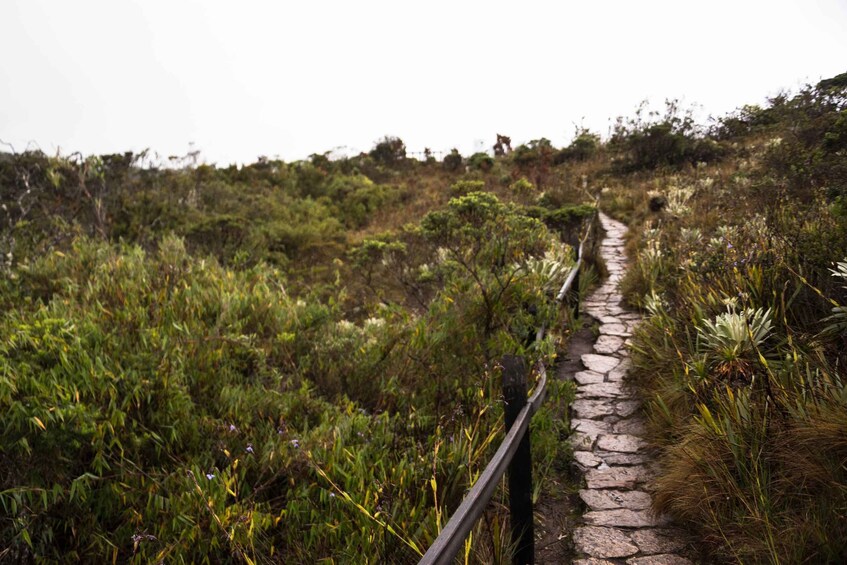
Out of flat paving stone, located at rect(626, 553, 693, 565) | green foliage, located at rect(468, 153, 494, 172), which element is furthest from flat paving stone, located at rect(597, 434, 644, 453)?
green foliage, located at rect(468, 153, 494, 172)

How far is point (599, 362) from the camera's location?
5.76 metres

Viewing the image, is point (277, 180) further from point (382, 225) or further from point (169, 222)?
point (169, 222)

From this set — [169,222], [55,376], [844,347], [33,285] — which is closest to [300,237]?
[169,222]

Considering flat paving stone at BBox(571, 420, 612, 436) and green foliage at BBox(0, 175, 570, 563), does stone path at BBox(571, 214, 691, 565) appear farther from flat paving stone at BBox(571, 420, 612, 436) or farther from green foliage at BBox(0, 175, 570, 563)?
green foliage at BBox(0, 175, 570, 563)

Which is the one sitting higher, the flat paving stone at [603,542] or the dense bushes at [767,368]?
the dense bushes at [767,368]

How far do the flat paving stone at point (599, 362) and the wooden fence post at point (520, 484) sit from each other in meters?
3.15

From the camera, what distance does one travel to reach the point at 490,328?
5.34m

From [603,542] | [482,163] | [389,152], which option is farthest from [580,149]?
[603,542]

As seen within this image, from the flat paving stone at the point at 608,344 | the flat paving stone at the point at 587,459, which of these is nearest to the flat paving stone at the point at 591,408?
the flat paving stone at the point at 587,459

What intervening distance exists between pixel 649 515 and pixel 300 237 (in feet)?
37.7

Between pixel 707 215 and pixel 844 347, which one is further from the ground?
pixel 707 215

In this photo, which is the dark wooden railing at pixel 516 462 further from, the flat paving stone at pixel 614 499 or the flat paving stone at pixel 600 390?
the flat paving stone at pixel 600 390

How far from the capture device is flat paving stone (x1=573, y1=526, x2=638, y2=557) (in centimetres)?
287

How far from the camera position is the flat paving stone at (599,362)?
5.59 meters
